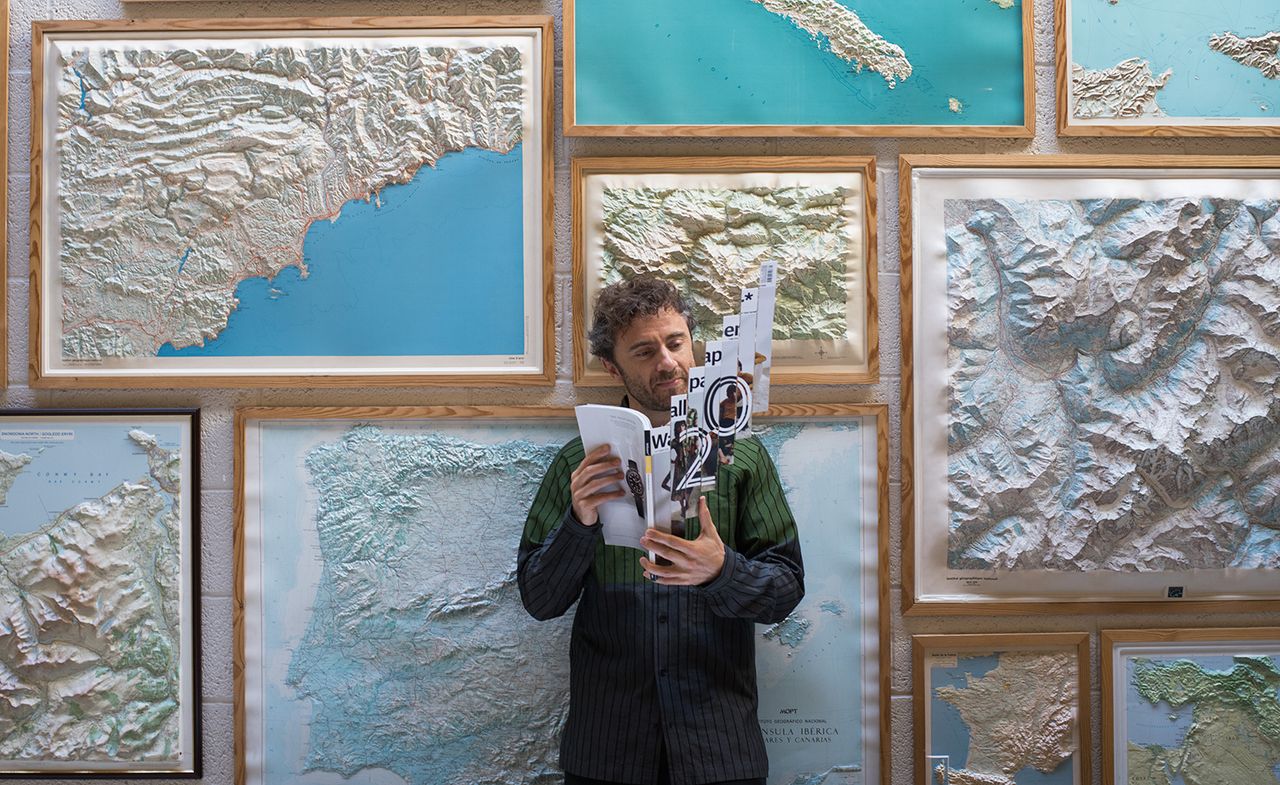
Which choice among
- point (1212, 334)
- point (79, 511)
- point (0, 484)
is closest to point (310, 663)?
point (79, 511)

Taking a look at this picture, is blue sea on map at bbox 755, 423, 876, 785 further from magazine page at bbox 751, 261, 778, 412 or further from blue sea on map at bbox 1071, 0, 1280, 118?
blue sea on map at bbox 1071, 0, 1280, 118

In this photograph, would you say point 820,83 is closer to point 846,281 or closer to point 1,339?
point 846,281

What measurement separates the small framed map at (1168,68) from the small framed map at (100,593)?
2.21m

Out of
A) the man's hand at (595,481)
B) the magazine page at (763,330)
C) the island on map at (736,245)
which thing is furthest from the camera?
the island on map at (736,245)

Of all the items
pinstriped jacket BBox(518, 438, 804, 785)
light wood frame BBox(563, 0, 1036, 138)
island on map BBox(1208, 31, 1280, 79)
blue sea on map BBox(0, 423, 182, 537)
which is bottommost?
pinstriped jacket BBox(518, 438, 804, 785)

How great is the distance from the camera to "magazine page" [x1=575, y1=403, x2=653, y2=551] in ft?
5.68

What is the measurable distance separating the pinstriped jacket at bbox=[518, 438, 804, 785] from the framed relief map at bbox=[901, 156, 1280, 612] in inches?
18.8

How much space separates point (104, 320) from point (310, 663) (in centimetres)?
92

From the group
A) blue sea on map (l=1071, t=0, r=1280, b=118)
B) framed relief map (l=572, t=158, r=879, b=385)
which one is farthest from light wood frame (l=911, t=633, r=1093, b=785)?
blue sea on map (l=1071, t=0, r=1280, b=118)

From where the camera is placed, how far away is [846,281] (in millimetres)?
2262

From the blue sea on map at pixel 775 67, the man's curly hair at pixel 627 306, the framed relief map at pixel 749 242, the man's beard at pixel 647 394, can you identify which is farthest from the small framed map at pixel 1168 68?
the man's beard at pixel 647 394

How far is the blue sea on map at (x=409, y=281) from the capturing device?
225 cm

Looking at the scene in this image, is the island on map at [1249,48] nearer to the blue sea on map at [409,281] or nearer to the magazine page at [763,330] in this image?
the magazine page at [763,330]

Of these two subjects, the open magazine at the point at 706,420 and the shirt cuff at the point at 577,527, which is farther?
the shirt cuff at the point at 577,527
